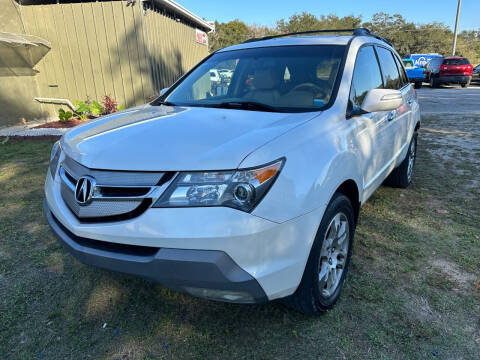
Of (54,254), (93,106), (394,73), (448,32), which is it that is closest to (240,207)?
(54,254)

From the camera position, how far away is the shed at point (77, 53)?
912cm

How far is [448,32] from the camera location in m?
42.4

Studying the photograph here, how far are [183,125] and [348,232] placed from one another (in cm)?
131

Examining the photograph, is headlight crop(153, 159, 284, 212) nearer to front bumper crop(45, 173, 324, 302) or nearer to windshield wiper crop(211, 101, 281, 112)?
front bumper crop(45, 173, 324, 302)

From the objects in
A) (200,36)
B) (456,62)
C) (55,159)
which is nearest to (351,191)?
(55,159)

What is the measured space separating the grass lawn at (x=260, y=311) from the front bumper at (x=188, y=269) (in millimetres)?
522

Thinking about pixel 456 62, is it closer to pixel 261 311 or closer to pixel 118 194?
pixel 261 311

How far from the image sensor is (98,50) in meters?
9.53

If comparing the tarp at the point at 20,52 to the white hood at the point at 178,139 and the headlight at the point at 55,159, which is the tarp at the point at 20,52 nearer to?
the headlight at the point at 55,159

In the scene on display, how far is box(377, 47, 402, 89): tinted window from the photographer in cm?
354

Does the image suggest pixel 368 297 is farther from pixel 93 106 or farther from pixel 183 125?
pixel 93 106

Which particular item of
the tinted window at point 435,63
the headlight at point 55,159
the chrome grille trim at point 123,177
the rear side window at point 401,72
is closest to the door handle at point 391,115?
the rear side window at point 401,72

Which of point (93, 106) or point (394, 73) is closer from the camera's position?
point (394, 73)

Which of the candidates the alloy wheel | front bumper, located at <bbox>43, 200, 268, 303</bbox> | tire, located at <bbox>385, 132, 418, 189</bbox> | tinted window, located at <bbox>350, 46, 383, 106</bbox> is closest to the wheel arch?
the alloy wheel
